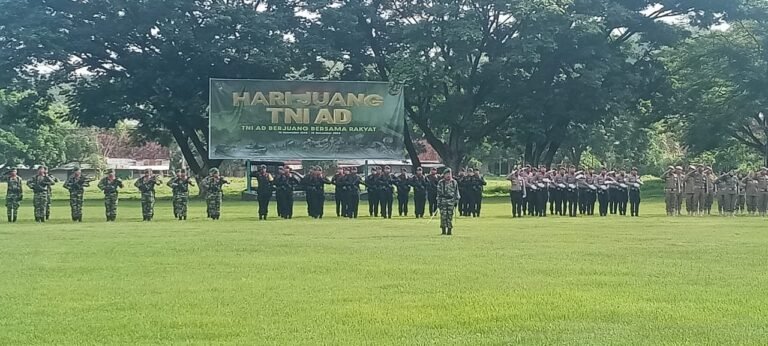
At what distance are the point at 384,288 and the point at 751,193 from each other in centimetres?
1973

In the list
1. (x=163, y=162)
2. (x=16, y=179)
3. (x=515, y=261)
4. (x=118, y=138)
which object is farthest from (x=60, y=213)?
(x=163, y=162)

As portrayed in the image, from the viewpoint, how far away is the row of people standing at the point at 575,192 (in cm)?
2775

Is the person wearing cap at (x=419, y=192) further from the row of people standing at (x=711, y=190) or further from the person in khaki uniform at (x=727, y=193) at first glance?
the person in khaki uniform at (x=727, y=193)

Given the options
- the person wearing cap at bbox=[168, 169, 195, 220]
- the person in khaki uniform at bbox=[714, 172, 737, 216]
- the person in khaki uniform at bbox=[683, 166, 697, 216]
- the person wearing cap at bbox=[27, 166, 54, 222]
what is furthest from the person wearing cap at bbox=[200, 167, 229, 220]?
the person in khaki uniform at bbox=[714, 172, 737, 216]

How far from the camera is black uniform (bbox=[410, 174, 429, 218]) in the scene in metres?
27.3

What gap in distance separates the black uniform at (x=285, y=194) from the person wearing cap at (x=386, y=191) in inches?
102

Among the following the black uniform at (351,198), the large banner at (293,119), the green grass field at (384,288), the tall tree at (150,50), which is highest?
the tall tree at (150,50)

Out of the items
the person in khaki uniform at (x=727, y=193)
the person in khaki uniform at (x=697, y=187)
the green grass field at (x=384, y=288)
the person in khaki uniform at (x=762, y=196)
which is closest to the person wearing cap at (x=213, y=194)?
the green grass field at (x=384, y=288)

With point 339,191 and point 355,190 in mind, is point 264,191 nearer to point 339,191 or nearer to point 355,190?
point 339,191

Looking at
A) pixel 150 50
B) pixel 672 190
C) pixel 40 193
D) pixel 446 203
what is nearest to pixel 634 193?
pixel 672 190

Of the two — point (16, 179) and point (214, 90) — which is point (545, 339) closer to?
point (16, 179)

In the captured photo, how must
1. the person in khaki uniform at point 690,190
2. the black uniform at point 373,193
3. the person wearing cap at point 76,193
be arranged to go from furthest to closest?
the person in khaki uniform at point 690,190 → the black uniform at point 373,193 → the person wearing cap at point 76,193

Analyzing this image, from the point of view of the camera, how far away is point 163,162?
110125 millimetres

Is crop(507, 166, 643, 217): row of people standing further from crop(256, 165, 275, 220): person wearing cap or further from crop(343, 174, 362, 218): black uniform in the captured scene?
crop(256, 165, 275, 220): person wearing cap
